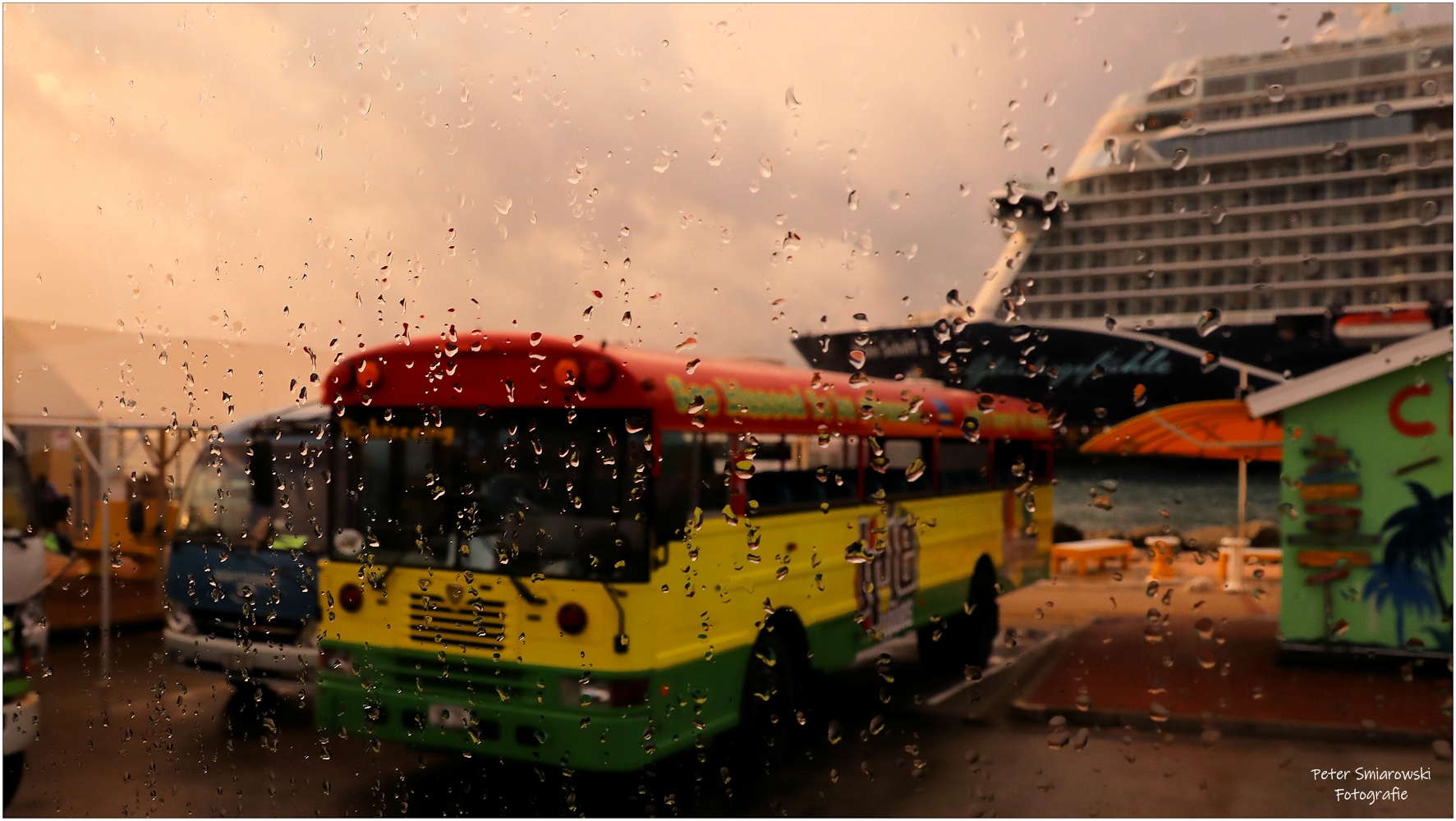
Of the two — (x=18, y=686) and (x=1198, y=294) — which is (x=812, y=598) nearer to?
(x=1198, y=294)

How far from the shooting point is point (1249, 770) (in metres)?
2.01

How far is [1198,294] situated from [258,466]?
293 cm

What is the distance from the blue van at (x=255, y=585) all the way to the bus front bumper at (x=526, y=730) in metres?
0.82

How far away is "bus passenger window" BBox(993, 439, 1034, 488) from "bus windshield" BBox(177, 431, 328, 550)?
7.70 feet

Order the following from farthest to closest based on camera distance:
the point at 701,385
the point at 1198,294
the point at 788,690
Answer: the point at 788,690, the point at 701,385, the point at 1198,294

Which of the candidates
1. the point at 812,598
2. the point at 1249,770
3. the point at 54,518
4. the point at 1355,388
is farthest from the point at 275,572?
the point at 1355,388

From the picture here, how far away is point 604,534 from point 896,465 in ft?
2.59

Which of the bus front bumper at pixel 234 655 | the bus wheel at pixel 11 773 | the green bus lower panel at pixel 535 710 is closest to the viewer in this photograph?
the green bus lower panel at pixel 535 710

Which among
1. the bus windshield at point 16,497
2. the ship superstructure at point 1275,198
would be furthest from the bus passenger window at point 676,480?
the bus windshield at point 16,497

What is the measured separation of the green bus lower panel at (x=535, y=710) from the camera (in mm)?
2691

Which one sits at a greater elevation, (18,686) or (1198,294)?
(1198,294)

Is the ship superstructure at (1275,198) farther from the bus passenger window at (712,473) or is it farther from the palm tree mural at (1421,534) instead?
the bus passenger window at (712,473)

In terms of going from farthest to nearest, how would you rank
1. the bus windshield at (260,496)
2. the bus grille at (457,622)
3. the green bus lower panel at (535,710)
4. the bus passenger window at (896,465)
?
the bus windshield at (260,496)
the bus grille at (457,622)
the green bus lower panel at (535,710)
the bus passenger window at (896,465)

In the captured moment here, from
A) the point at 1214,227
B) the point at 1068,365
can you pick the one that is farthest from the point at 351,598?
the point at 1214,227
